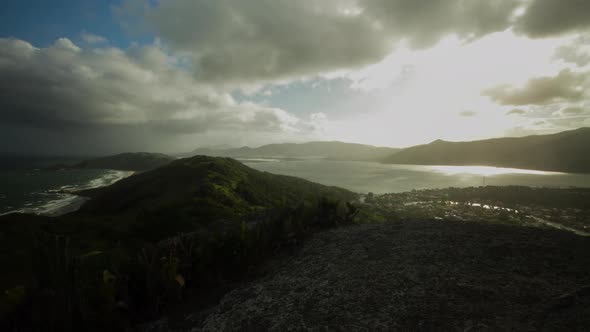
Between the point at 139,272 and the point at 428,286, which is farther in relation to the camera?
the point at 139,272

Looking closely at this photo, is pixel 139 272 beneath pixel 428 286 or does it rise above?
beneath

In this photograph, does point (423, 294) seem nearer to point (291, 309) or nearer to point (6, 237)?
point (291, 309)

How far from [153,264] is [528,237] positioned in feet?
25.7

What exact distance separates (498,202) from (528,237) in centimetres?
13702

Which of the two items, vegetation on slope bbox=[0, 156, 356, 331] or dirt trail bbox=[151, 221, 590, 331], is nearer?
dirt trail bbox=[151, 221, 590, 331]

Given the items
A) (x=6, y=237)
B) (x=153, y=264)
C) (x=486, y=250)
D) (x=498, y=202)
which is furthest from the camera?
(x=498, y=202)

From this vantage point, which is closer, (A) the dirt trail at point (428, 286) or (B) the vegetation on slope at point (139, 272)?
(A) the dirt trail at point (428, 286)

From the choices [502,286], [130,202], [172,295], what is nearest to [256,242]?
[172,295]

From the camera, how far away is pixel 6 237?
1258 inches

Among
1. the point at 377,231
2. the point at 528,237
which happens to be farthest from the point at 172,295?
the point at 528,237

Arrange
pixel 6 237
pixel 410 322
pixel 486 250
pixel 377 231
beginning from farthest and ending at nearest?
pixel 6 237
pixel 377 231
pixel 486 250
pixel 410 322

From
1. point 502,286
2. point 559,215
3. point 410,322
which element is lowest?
point 559,215

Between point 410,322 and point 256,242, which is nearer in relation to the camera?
point 410,322

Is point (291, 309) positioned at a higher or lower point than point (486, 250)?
lower
